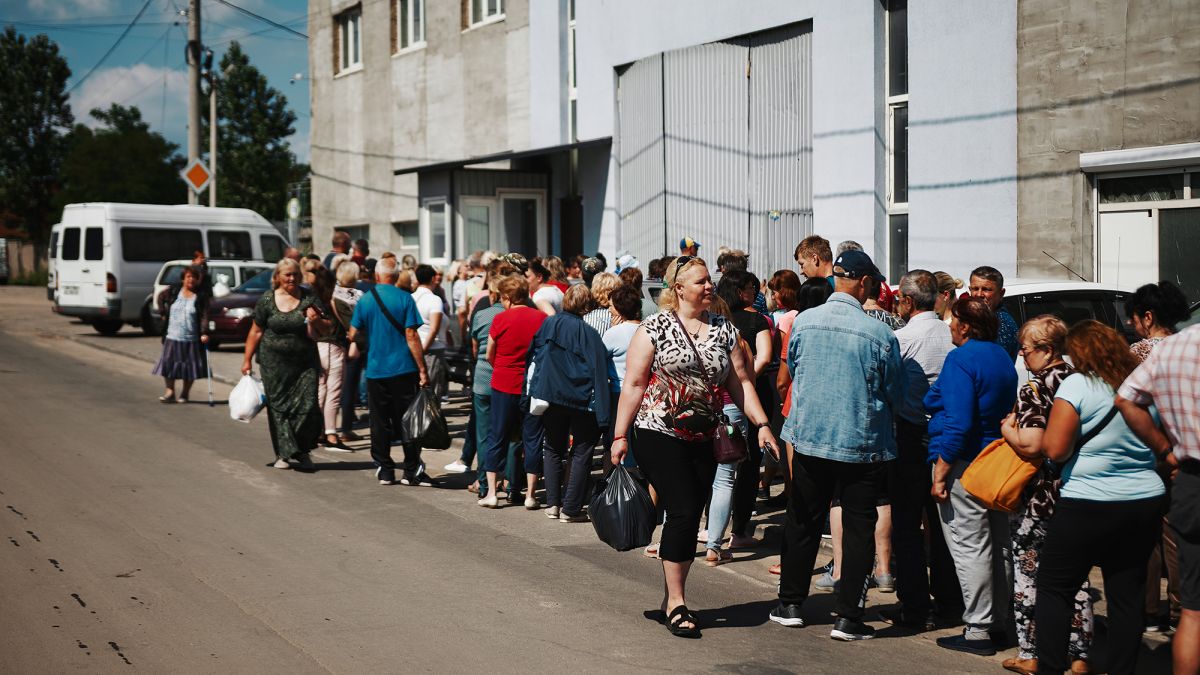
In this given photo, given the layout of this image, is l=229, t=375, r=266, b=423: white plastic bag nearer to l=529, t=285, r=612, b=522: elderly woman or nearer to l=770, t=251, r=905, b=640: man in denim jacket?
l=529, t=285, r=612, b=522: elderly woman

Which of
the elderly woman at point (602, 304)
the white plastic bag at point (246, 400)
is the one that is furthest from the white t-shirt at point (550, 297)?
the white plastic bag at point (246, 400)

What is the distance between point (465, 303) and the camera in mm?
13750

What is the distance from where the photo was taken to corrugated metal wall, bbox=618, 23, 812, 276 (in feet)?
52.4

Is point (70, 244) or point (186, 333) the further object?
point (70, 244)

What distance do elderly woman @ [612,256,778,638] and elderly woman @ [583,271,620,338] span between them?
112 inches

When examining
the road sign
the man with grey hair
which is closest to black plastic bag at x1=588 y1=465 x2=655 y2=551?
the man with grey hair

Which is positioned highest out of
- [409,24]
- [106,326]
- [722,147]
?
[409,24]

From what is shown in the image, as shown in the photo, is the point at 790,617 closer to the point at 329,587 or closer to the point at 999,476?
the point at 999,476

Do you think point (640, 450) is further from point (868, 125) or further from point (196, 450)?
point (868, 125)

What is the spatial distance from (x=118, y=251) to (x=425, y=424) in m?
18.0

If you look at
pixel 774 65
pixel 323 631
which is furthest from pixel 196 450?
pixel 774 65


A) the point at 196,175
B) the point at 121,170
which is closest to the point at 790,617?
the point at 196,175

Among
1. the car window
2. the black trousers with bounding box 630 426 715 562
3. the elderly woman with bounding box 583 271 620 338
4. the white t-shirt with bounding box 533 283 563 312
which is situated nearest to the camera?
the black trousers with bounding box 630 426 715 562

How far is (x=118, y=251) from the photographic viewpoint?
25328 mm
